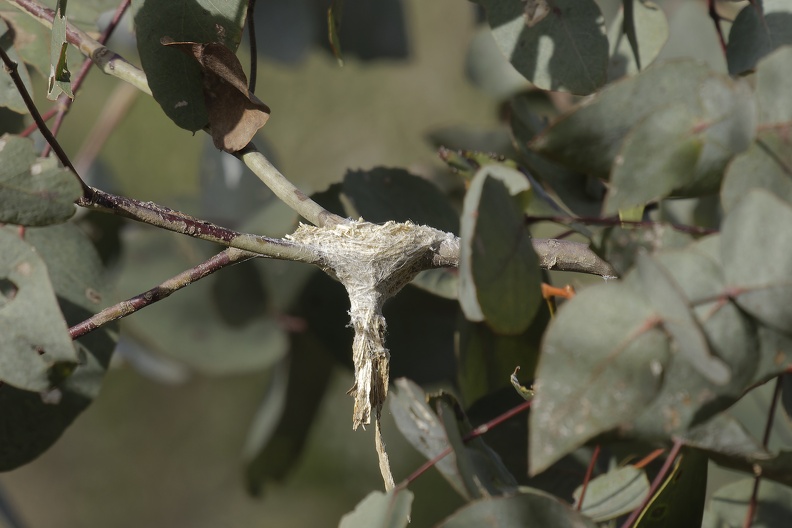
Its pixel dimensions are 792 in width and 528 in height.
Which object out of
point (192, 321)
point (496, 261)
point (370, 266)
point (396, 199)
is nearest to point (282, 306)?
point (192, 321)

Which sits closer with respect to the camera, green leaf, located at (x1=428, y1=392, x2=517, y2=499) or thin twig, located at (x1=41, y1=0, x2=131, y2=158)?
green leaf, located at (x1=428, y1=392, x2=517, y2=499)

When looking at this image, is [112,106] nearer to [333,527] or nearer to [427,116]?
[427,116]

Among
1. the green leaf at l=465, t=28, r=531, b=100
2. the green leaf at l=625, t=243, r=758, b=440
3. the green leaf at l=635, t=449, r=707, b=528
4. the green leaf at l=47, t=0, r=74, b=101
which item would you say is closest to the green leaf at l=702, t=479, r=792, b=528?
the green leaf at l=635, t=449, r=707, b=528

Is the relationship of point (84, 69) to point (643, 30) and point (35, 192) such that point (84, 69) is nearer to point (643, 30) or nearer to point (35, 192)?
point (35, 192)

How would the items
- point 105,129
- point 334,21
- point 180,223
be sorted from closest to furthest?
point 180,223 → point 334,21 → point 105,129

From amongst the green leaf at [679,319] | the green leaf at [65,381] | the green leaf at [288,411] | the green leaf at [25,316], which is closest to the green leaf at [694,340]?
the green leaf at [679,319]

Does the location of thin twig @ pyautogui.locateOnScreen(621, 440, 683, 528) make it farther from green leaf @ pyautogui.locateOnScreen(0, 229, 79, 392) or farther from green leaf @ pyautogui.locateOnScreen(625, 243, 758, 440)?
green leaf @ pyautogui.locateOnScreen(0, 229, 79, 392)

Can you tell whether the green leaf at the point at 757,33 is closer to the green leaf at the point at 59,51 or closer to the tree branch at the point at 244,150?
the tree branch at the point at 244,150
